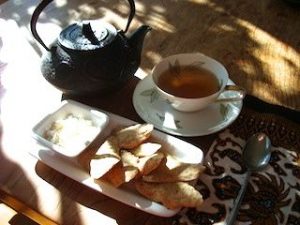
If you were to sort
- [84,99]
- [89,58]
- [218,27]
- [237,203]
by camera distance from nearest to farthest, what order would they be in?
1. [237,203]
2. [89,58]
3. [84,99]
4. [218,27]

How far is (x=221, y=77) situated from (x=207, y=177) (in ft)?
0.75

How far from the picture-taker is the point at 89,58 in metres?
0.77

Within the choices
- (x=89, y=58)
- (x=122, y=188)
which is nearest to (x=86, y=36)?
(x=89, y=58)

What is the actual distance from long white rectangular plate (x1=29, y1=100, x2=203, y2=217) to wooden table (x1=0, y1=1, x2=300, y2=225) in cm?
2

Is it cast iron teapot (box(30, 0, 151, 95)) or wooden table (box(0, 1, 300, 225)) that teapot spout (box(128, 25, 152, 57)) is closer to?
cast iron teapot (box(30, 0, 151, 95))

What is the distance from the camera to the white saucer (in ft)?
2.60

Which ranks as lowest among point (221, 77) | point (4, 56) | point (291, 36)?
point (291, 36)

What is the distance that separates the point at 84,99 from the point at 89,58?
5.1 inches

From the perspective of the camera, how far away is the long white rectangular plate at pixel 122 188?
2.14 ft

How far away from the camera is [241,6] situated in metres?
1.20

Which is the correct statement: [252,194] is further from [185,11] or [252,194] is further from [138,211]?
[185,11]

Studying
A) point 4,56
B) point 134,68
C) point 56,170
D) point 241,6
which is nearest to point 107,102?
point 134,68

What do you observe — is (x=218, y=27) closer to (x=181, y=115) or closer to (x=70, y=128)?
(x=181, y=115)

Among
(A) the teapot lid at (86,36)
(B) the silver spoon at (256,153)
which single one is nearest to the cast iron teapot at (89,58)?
(A) the teapot lid at (86,36)
